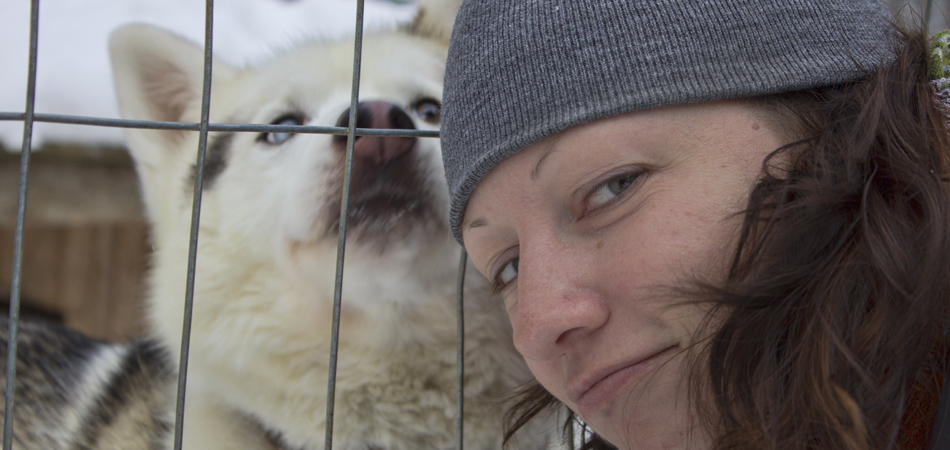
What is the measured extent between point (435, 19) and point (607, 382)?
1049 mm

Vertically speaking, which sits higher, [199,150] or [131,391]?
[199,150]

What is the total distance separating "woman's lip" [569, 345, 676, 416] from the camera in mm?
895

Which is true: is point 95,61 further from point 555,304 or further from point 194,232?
point 555,304

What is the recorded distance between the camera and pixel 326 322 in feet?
4.72

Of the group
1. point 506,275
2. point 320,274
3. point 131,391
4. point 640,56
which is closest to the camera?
point 640,56

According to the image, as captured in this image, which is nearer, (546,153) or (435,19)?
(546,153)

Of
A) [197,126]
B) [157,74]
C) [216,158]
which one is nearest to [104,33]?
[157,74]

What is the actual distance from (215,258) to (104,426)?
20.9 inches

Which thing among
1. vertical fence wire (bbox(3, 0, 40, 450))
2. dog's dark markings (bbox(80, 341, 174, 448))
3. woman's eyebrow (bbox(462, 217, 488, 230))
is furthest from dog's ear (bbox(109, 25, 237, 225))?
woman's eyebrow (bbox(462, 217, 488, 230))

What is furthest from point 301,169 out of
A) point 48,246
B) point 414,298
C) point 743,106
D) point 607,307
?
point 48,246

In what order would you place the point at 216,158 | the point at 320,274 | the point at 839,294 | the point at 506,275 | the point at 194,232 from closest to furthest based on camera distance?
1. the point at 839,294
2. the point at 194,232
3. the point at 506,275
4. the point at 320,274
5. the point at 216,158

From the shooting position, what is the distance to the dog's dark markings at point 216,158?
154 centimetres

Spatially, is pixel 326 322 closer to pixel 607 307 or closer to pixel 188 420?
pixel 188 420

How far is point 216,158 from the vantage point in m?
1.56
